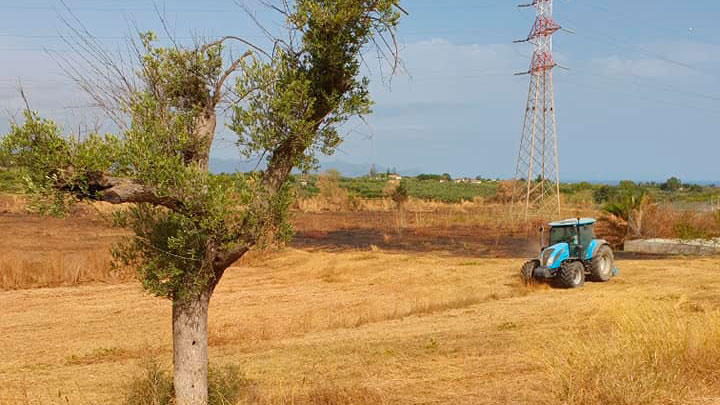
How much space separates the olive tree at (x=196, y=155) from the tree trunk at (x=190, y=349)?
0.04 feet

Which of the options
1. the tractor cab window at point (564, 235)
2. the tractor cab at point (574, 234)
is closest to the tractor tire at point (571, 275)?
the tractor cab at point (574, 234)

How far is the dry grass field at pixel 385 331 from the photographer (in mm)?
8172

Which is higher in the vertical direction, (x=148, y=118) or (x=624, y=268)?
(x=148, y=118)

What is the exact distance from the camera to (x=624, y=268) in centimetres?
2227

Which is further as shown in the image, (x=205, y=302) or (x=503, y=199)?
(x=503, y=199)

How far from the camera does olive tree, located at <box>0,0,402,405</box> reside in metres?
6.14

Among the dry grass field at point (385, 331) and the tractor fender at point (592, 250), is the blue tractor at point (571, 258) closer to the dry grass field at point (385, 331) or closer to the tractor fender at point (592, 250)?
the tractor fender at point (592, 250)

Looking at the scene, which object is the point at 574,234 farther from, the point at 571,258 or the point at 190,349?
the point at 190,349

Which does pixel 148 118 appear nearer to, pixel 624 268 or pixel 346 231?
pixel 624 268

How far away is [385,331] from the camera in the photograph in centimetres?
1370

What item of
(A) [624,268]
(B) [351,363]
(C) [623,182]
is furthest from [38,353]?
(C) [623,182]

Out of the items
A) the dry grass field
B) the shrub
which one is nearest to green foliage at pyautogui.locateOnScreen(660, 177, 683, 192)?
the dry grass field

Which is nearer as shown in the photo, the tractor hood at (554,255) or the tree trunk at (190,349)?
the tree trunk at (190,349)

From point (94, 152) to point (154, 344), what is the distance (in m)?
7.88
